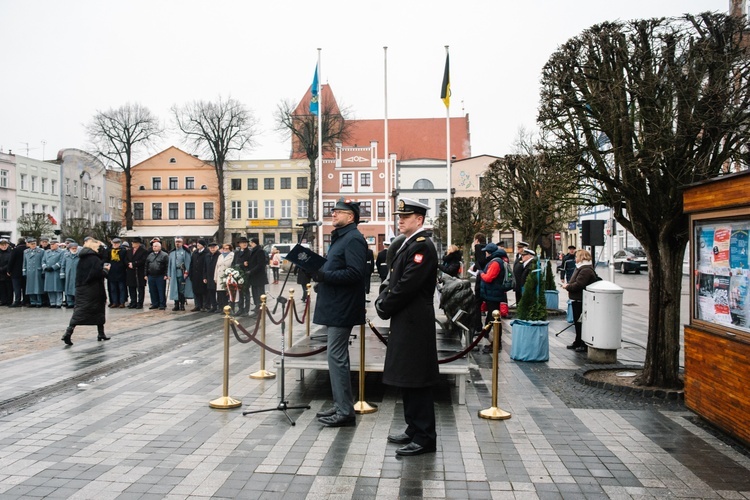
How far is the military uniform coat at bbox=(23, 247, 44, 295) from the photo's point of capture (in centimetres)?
1920

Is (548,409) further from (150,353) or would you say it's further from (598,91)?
(150,353)

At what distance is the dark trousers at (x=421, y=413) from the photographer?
18.8 ft

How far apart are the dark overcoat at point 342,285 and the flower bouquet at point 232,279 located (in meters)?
9.99

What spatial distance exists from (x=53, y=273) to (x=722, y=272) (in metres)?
17.9

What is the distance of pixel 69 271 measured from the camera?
18688 millimetres

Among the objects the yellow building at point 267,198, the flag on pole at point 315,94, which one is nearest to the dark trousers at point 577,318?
the flag on pole at point 315,94

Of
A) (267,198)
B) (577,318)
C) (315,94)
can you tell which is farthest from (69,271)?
(267,198)

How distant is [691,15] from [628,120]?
1.56 m

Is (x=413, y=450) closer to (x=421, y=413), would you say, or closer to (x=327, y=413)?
(x=421, y=413)

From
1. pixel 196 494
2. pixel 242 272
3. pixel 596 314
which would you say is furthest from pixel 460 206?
pixel 196 494

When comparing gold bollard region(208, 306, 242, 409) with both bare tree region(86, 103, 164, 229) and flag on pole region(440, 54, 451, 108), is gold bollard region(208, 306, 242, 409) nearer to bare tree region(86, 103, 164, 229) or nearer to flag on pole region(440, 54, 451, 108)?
flag on pole region(440, 54, 451, 108)

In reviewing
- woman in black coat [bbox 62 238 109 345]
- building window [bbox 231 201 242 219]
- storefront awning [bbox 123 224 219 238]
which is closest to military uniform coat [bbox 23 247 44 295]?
woman in black coat [bbox 62 238 109 345]

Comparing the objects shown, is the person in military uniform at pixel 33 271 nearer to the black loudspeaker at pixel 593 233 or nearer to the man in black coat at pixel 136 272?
the man in black coat at pixel 136 272

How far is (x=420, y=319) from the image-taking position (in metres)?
5.70
